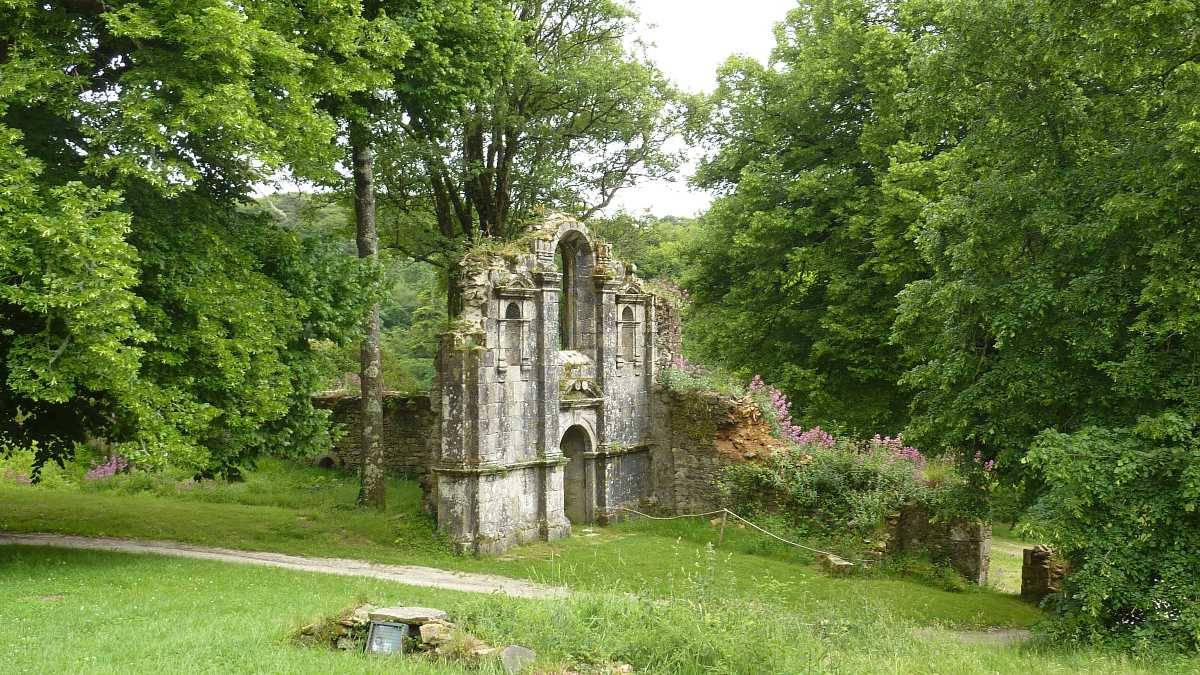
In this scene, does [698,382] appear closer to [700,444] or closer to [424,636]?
[700,444]

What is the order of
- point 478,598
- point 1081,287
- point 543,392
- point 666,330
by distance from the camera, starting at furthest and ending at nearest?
point 666,330, point 543,392, point 1081,287, point 478,598

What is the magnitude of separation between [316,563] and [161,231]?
661 cm

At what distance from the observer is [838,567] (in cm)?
1850

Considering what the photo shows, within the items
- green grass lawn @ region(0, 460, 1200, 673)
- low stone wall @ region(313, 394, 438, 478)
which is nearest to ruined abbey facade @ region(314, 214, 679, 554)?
low stone wall @ region(313, 394, 438, 478)

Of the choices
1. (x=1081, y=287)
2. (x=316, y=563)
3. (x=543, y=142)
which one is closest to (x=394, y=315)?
(x=543, y=142)

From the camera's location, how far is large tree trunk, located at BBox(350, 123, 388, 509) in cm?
2150

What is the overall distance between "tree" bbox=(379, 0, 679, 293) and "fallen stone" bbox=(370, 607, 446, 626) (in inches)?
686

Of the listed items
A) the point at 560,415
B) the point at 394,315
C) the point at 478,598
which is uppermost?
the point at 394,315

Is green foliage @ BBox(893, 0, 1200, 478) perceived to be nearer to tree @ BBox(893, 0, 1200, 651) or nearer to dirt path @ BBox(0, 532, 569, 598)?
tree @ BBox(893, 0, 1200, 651)

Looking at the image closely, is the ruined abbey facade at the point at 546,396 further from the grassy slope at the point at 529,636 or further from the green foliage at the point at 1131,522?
the green foliage at the point at 1131,522

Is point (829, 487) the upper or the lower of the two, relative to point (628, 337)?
lower

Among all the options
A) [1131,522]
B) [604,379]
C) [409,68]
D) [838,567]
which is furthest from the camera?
[604,379]

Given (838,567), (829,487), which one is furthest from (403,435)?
(838,567)

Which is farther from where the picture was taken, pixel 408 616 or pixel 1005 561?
pixel 1005 561
